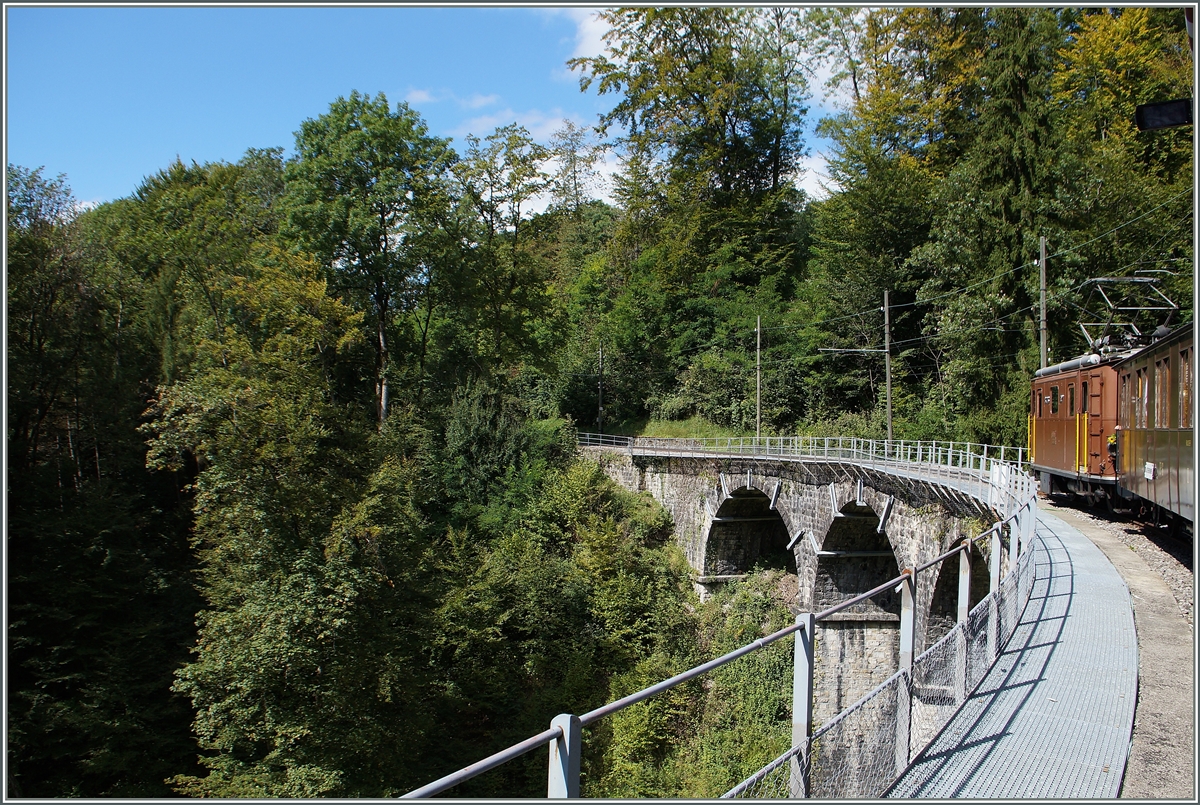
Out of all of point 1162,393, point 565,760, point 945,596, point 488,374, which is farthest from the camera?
point 488,374

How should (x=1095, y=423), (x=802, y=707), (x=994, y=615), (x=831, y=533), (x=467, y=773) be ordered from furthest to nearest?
(x=831, y=533) → (x=1095, y=423) → (x=994, y=615) → (x=802, y=707) → (x=467, y=773)

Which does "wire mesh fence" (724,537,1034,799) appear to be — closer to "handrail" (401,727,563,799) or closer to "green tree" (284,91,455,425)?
"handrail" (401,727,563,799)

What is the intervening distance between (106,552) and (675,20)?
3761 cm

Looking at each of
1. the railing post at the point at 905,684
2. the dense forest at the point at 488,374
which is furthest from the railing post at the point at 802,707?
the dense forest at the point at 488,374

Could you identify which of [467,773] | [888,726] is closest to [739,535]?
[888,726]

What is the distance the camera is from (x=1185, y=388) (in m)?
9.01

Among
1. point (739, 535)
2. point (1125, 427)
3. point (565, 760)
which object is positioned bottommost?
point (739, 535)

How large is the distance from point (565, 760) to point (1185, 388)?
9.70 meters

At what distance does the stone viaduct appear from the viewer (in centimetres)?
1741

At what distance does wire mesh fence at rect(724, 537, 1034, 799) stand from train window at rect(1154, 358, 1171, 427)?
5.24 m

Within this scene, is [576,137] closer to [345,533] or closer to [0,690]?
[345,533]

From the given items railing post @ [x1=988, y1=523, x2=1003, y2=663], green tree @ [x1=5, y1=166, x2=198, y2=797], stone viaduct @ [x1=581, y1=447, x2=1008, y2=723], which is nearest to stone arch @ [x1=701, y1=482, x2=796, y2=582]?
stone viaduct @ [x1=581, y1=447, x2=1008, y2=723]

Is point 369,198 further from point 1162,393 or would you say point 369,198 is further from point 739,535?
point 1162,393

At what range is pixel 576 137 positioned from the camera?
54.2m
